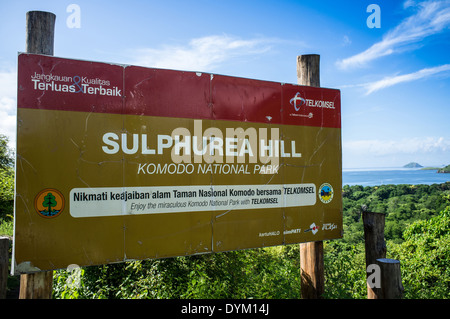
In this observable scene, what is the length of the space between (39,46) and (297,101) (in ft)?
11.8

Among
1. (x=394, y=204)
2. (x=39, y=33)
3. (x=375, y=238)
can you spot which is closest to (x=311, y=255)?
(x=375, y=238)

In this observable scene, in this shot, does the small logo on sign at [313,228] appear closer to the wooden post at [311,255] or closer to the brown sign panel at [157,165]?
the brown sign panel at [157,165]

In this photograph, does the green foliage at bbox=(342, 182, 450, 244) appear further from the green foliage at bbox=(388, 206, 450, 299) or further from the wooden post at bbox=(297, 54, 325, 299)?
the wooden post at bbox=(297, 54, 325, 299)

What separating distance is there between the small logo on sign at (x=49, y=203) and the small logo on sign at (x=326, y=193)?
3.74 meters

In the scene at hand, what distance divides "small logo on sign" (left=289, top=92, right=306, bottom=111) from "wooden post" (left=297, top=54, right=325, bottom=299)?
40 centimetres

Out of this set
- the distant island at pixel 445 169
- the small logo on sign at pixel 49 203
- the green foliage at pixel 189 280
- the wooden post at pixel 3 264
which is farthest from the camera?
the distant island at pixel 445 169

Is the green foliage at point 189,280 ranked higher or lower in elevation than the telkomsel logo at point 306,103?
lower

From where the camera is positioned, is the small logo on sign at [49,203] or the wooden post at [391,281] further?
the wooden post at [391,281]

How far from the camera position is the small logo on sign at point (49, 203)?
142 inches

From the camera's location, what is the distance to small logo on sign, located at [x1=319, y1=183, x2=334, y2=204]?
209 inches

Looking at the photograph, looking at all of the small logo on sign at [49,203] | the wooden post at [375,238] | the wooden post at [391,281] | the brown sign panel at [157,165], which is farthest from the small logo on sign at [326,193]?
the small logo on sign at [49,203]

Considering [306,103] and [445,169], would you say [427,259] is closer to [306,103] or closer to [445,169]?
[306,103]

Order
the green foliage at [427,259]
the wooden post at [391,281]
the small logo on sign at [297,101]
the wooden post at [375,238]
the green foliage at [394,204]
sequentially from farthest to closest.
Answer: the green foliage at [394,204] < the green foliage at [427,259] < the small logo on sign at [297,101] < the wooden post at [375,238] < the wooden post at [391,281]

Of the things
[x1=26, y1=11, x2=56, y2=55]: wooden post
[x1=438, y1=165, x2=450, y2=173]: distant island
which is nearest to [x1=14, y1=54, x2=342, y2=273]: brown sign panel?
[x1=26, y1=11, x2=56, y2=55]: wooden post
